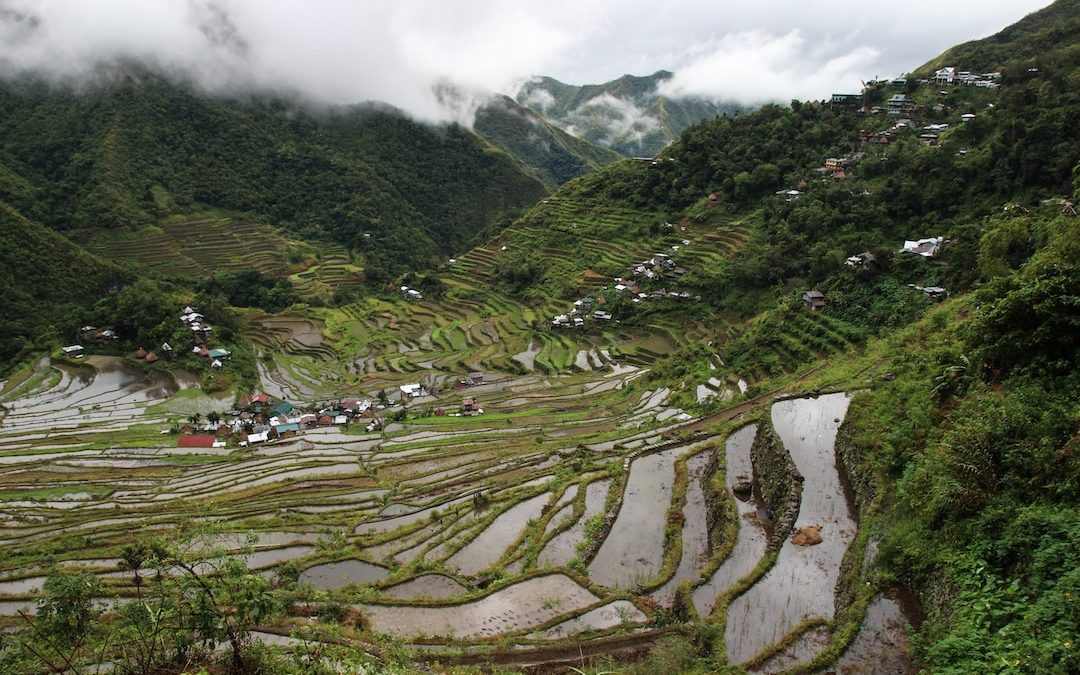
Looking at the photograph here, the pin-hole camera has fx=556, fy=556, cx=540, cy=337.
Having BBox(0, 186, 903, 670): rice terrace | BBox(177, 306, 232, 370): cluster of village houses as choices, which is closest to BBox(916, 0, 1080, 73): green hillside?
BBox(0, 186, 903, 670): rice terrace

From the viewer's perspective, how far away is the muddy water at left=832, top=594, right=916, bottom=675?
7.34 metres

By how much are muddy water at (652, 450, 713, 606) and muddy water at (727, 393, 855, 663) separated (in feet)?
4.60

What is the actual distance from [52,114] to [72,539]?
2722 inches

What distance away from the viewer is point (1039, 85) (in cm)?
2738

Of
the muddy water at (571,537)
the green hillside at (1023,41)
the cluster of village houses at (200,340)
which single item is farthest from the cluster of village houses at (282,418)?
the green hillside at (1023,41)

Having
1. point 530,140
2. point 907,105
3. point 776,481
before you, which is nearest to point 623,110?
point 530,140

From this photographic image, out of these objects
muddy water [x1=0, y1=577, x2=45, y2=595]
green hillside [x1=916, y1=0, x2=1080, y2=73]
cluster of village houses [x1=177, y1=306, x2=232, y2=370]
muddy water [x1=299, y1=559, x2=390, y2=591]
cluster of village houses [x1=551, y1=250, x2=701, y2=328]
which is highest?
green hillside [x1=916, y1=0, x2=1080, y2=73]

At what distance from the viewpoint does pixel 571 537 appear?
1271 centimetres

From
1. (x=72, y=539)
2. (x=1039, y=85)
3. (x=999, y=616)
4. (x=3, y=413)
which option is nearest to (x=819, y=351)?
(x=999, y=616)

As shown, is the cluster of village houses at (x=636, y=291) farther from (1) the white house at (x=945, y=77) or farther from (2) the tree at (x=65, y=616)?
(2) the tree at (x=65, y=616)

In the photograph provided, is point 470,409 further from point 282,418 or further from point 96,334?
point 96,334

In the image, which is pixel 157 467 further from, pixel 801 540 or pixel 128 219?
pixel 128 219

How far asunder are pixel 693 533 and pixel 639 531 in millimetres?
1197

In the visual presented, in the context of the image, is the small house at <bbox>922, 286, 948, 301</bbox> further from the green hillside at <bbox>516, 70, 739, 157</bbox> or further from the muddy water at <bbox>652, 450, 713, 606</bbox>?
the green hillside at <bbox>516, 70, 739, 157</bbox>
